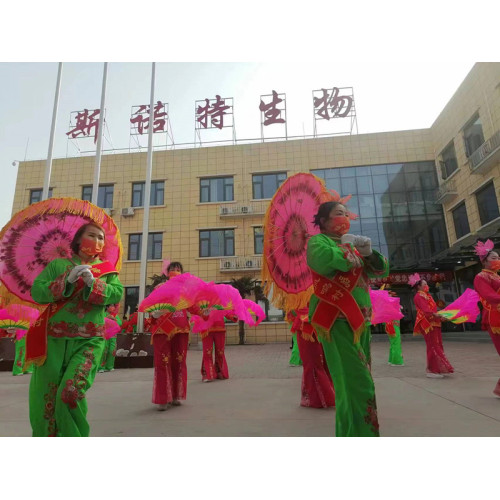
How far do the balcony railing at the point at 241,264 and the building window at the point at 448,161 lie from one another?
31.0 feet

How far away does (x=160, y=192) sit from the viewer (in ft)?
60.3

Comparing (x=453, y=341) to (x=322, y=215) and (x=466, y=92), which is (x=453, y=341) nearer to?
(x=466, y=92)

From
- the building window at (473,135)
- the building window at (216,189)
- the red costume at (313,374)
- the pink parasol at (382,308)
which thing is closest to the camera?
the red costume at (313,374)

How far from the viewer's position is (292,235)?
3.34 meters

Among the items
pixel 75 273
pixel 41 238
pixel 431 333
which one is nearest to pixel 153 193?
pixel 431 333

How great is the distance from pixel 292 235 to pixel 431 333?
4.00 metres

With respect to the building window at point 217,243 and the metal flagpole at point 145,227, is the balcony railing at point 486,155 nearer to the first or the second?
the building window at point 217,243

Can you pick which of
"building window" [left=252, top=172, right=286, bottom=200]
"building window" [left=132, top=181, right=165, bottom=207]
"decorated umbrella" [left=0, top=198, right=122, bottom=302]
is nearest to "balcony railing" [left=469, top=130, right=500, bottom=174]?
"building window" [left=252, top=172, right=286, bottom=200]

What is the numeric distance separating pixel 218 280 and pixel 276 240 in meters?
13.7

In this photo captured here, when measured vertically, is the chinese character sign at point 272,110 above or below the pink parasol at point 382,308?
above

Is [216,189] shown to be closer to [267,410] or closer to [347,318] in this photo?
[267,410]

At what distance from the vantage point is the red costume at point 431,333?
5.82 m

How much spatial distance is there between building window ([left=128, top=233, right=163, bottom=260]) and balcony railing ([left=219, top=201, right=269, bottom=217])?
3.38 m

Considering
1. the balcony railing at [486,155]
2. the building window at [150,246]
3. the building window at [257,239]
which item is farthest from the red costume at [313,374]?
the building window at [150,246]
